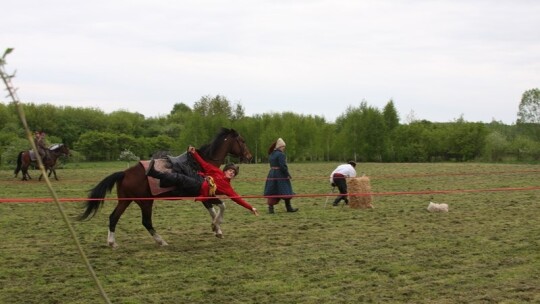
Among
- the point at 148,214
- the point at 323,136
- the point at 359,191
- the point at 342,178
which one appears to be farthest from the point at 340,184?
the point at 323,136

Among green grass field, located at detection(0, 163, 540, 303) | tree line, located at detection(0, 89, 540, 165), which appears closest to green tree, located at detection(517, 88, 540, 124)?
tree line, located at detection(0, 89, 540, 165)

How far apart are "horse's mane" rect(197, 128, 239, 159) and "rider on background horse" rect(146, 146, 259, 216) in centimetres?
33

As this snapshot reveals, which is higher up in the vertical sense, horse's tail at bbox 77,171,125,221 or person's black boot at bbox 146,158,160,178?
person's black boot at bbox 146,158,160,178

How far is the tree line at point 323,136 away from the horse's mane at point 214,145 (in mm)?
50384

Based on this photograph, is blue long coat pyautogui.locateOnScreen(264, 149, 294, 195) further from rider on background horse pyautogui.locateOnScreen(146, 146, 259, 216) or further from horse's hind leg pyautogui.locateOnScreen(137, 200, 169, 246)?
horse's hind leg pyautogui.locateOnScreen(137, 200, 169, 246)

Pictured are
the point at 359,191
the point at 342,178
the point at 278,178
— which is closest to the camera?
the point at 278,178

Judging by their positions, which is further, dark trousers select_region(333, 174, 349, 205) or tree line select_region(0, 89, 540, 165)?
tree line select_region(0, 89, 540, 165)

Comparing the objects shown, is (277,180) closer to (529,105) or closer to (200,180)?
(200,180)

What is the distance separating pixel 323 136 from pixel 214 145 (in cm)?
5916

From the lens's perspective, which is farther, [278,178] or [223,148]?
[278,178]

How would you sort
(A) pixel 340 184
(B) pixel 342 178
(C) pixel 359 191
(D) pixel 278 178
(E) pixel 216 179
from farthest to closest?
1. (A) pixel 340 184
2. (B) pixel 342 178
3. (C) pixel 359 191
4. (D) pixel 278 178
5. (E) pixel 216 179

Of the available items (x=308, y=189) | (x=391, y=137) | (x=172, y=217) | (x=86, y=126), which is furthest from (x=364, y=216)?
(x=86, y=126)

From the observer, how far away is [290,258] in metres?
8.38

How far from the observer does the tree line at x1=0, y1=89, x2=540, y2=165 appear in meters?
61.2
